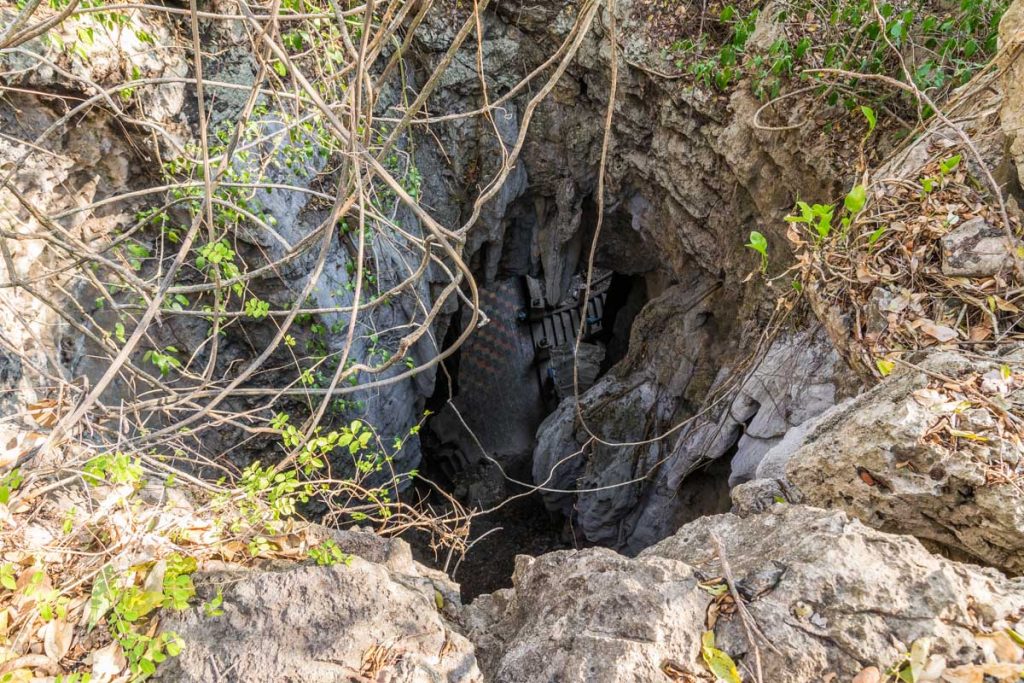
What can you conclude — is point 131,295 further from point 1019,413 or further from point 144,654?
point 1019,413

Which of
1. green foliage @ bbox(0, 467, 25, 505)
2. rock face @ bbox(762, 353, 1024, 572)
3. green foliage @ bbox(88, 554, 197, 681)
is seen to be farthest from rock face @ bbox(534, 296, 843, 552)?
green foliage @ bbox(0, 467, 25, 505)

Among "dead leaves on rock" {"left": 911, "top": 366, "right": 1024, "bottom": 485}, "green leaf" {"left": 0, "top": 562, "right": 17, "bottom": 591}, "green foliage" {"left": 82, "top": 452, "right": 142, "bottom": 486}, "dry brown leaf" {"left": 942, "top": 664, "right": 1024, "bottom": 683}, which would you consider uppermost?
"green foliage" {"left": 82, "top": 452, "right": 142, "bottom": 486}

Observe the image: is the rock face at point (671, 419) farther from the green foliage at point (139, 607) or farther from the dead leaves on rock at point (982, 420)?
the green foliage at point (139, 607)

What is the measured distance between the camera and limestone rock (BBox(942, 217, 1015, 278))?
5.98 ft

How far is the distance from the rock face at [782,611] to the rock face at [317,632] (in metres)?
0.21

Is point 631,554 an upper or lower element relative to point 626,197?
lower

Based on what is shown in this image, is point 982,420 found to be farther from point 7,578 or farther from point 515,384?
point 515,384

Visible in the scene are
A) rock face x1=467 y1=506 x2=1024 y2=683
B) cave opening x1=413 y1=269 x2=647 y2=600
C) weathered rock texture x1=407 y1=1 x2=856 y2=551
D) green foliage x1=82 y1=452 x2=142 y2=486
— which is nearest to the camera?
rock face x1=467 y1=506 x2=1024 y2=683

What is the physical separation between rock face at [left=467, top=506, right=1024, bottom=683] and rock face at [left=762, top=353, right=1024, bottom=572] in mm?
Answer: 321

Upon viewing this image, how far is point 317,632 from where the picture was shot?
124 centimetres

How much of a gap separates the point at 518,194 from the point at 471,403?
3217mm

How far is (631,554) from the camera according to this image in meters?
5.49

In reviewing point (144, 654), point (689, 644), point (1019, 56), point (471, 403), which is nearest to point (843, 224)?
point (1019, 56)

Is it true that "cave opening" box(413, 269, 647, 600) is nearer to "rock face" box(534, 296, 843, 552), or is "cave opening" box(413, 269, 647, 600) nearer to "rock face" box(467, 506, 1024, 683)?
"rock face" box(534, 296, 843, 552)
